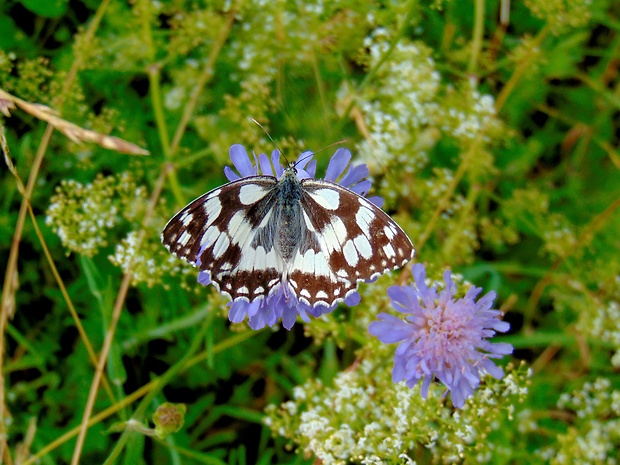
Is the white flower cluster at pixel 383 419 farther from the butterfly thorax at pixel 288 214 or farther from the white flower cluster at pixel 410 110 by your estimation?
the white flower cluster at pixel 410 110

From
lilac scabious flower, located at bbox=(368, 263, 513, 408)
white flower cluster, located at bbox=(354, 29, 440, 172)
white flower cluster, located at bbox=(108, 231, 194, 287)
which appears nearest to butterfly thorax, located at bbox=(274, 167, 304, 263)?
lilac scabious flower, located at bbox=(368, 263, 513, 408)

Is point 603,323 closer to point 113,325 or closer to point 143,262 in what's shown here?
point 143,262

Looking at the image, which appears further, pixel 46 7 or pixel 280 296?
pixel 46 7

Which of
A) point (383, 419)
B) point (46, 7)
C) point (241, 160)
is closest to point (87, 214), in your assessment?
point (241, 160)

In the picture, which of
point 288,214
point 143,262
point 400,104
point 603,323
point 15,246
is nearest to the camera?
point 288,214

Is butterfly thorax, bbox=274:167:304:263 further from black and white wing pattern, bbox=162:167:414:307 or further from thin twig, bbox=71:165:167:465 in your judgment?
thin twig, bbox=71:165:167:465

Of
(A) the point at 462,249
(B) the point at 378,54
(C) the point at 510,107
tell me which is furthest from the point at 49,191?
(C) the point at 510,107
